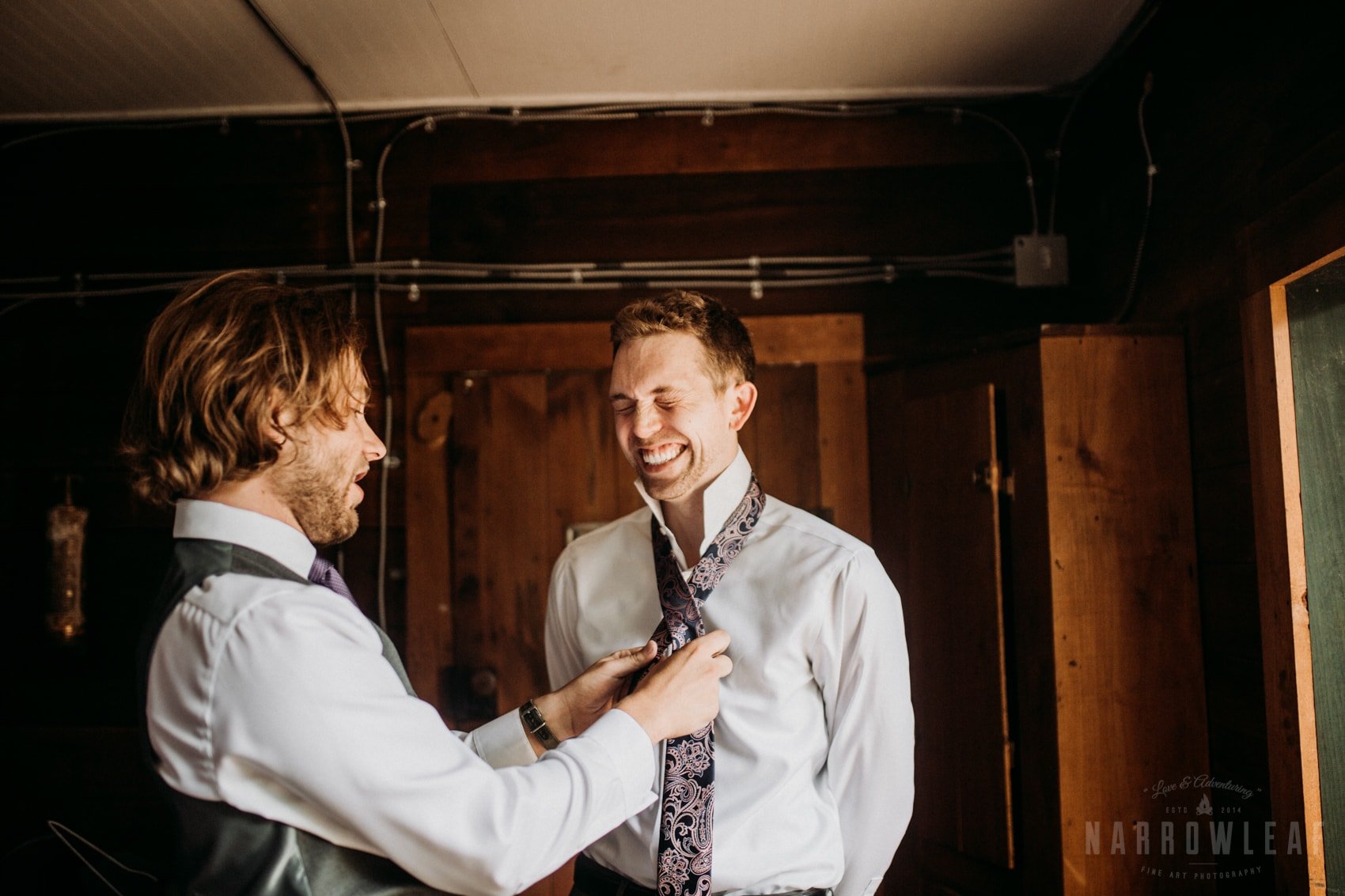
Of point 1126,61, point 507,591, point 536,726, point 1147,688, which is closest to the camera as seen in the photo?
point 536,726

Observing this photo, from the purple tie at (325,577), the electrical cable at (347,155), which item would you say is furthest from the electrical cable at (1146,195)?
the electrical cable at (347,155)

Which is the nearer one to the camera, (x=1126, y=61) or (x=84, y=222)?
(x=1126, y=61)

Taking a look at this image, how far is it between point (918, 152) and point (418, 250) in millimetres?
1634

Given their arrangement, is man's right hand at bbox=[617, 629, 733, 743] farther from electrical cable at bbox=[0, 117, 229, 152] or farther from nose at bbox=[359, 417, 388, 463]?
electrical cable at bbox=[0, 117, 229, 152]

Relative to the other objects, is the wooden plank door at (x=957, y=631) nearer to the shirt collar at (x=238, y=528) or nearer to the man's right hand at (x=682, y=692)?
the man's right hand at (x=682, y=692)

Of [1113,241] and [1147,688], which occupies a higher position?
[1113,241]

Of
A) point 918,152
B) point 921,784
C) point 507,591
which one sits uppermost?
point 918,152

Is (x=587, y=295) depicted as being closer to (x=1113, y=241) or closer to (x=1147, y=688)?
(x=1113, y=241)

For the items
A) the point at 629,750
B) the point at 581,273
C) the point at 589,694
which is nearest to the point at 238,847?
the point at 629,750

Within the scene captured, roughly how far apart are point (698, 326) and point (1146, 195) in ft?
4.73

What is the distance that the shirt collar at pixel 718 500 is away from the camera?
64.2 inches

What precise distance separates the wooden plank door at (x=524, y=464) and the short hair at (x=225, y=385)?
150 cm

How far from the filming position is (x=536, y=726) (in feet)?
4.81

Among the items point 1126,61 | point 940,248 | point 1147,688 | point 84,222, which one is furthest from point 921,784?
point 84,222
